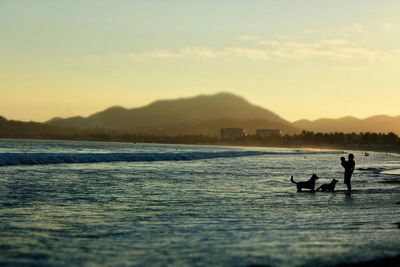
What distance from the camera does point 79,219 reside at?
1745cm

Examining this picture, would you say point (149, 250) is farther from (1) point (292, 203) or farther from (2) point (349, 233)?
(1) point (292, 203)

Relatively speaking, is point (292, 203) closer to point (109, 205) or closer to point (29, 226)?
point (109, 205)

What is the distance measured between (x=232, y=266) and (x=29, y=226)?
722 cm

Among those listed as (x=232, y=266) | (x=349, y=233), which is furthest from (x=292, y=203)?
(x=232, y=266)

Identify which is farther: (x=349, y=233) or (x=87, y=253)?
(x=349, y=233)

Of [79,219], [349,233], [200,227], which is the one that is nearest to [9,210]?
[79,219]

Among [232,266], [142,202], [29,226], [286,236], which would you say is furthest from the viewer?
[142,202]

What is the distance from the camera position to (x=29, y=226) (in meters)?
15.9

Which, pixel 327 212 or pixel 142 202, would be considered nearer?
pixel 327 212

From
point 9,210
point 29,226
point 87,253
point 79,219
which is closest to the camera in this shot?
point 87,253

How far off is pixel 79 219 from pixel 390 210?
11.1 m

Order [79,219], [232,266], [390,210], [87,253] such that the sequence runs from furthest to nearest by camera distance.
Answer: [390,210], [79,219], [87,253], [232,266]

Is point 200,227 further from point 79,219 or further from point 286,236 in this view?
point 79,219

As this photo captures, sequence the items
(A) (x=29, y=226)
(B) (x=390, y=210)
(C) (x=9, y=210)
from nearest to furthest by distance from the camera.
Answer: (A) (x=29, y=226) < (C) (x=9, y=210) < (B) (x=390, y=210)
